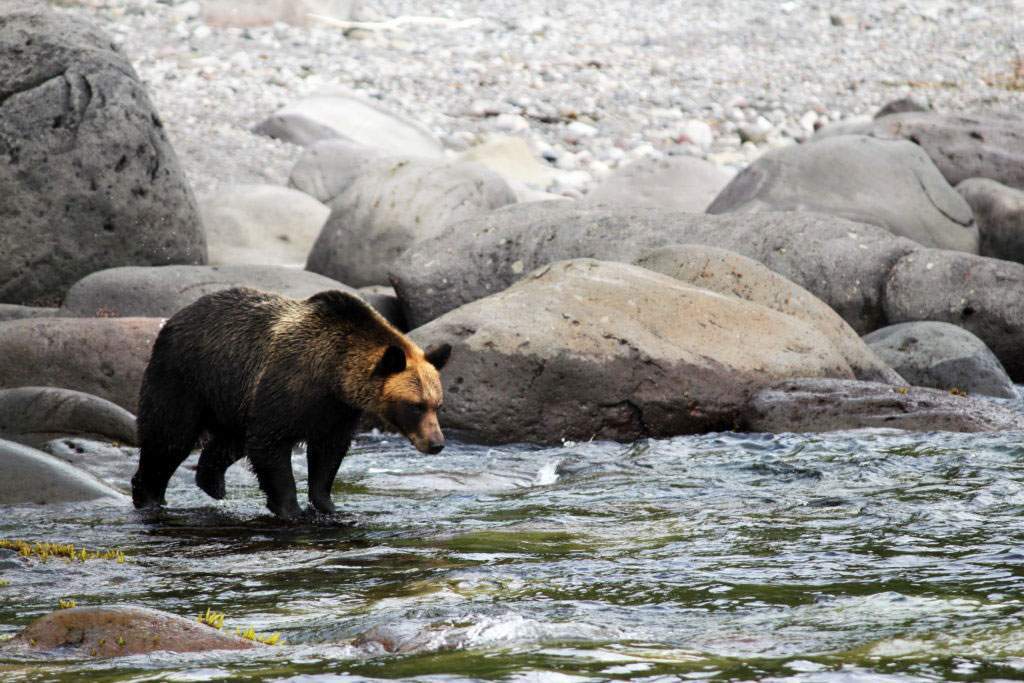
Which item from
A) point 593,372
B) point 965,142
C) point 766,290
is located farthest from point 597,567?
point 965,142

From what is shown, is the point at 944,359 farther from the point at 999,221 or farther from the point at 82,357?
the point at 82,357

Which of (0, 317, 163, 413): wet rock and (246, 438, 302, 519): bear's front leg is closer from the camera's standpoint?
(246, 438, 302, 519): bear's front leg

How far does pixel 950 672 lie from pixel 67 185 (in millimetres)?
11937

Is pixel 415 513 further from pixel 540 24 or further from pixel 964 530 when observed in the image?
pixel 540 24

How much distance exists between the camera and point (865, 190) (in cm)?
1661

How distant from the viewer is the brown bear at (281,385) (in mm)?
8305

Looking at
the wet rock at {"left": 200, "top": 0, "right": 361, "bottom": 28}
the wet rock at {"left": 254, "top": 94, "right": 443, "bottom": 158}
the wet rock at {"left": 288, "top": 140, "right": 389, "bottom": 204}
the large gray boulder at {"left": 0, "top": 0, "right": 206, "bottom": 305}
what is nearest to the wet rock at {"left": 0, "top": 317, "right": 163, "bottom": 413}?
the large gray boulder at {"left": 0, "top": 0, "right": 206, "bottom": 305}

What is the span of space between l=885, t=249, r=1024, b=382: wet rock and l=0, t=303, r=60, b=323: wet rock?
26.2 ft

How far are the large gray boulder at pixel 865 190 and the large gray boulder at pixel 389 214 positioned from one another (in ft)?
9.89

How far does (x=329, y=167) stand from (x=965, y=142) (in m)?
9.54

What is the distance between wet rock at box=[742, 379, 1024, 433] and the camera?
424 inches

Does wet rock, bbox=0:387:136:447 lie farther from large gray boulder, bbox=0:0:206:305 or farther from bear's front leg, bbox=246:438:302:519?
large gray boulder, bbox=0:0:206:305

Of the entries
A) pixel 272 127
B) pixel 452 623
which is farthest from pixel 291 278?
pixel 272 127

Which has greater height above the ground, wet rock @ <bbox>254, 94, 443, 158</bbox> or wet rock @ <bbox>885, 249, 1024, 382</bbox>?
wet rock @ <bbox>885, 249, 1024, 382</bbox>
